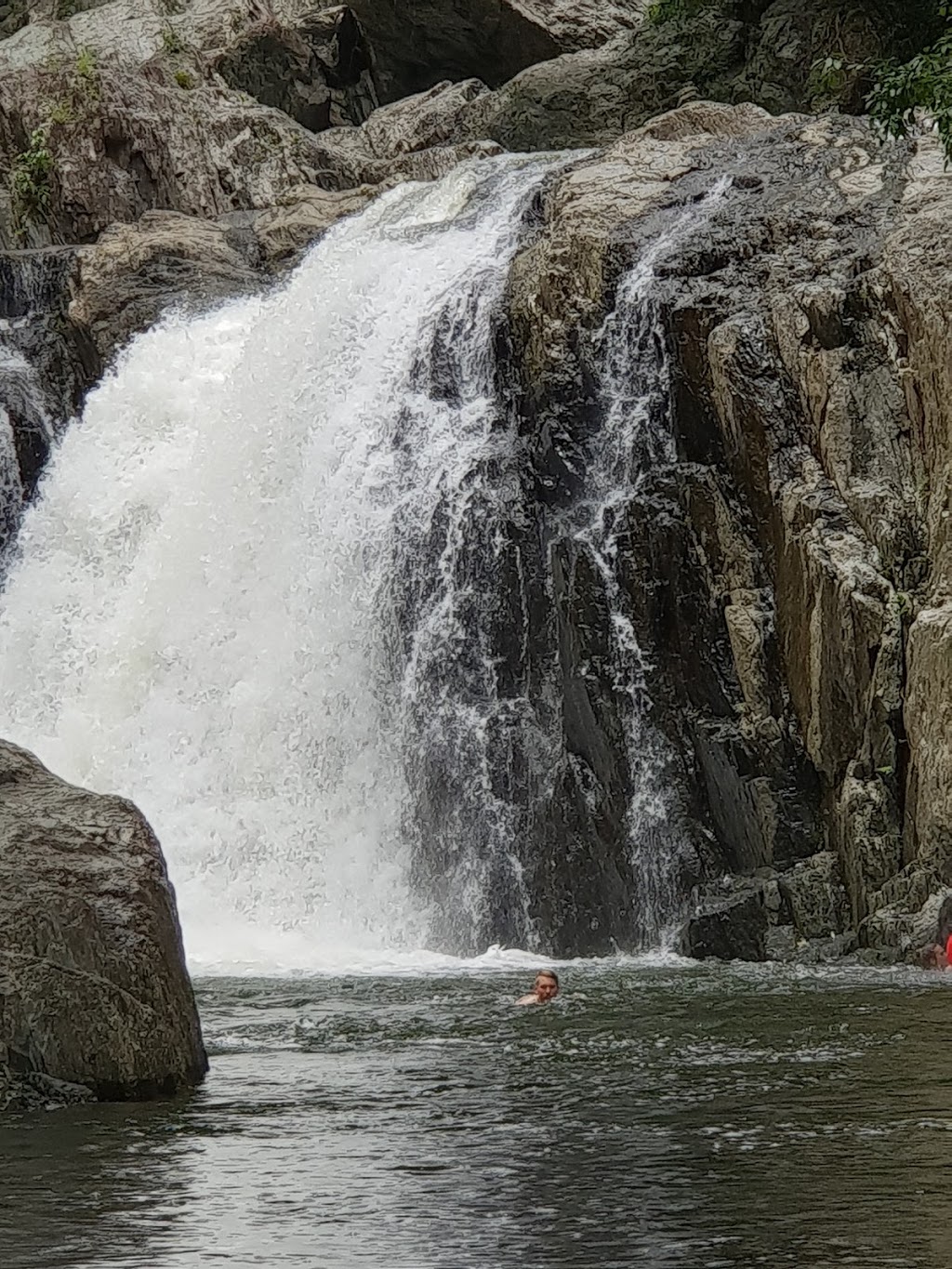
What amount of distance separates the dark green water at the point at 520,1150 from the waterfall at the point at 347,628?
19.4 feet

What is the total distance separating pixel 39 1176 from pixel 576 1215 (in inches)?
78.0

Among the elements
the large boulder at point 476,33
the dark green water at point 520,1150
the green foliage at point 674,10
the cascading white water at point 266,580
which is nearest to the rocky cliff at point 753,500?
the cascading white water at point 266,580

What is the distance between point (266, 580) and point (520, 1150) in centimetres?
1402

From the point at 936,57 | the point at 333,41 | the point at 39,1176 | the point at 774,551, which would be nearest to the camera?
the point at 39,1176

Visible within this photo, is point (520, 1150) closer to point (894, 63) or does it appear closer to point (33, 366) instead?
point (894, 63)

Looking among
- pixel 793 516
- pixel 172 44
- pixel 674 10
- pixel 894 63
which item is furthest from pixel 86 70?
pixel 793 516

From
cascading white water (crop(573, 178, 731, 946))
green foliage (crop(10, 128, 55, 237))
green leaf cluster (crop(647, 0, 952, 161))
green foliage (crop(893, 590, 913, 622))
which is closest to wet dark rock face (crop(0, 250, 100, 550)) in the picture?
green foliage (crop(10, 128, 55, 237))

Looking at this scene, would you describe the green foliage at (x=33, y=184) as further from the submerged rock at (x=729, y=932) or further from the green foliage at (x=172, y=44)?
the submerged rock at (x=729, y=932)

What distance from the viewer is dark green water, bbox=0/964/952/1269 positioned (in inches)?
198

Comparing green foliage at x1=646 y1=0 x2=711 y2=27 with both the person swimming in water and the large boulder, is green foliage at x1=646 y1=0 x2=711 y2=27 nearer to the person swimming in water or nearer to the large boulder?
the large boulder

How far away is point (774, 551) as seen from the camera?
16625 mm

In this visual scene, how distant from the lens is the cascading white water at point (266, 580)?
17.6 metres

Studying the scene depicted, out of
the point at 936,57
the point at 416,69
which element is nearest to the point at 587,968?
the point at 936,57

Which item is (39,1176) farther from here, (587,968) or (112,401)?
(112,401)
